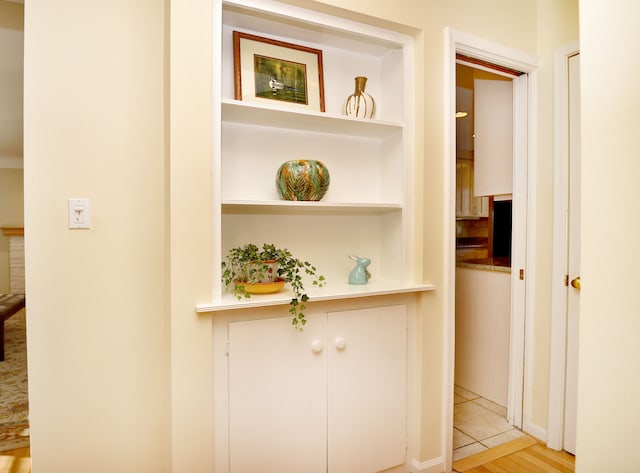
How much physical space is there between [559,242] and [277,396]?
1.74 meters

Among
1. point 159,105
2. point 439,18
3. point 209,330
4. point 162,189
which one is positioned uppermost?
point 439,18

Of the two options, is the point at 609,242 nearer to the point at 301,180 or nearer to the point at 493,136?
the point at 301,180

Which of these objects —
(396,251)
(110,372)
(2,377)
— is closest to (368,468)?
(396,251)

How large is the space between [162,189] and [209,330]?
0.61 metres

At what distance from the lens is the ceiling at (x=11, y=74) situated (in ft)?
6.29

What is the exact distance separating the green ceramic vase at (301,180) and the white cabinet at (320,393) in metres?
0.53

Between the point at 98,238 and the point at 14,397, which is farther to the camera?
the point at 14,397

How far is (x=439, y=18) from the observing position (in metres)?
1.93

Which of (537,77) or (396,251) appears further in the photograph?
(537,77)

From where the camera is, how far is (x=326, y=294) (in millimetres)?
1656

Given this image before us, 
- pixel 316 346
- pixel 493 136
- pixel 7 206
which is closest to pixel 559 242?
pixel 493 136

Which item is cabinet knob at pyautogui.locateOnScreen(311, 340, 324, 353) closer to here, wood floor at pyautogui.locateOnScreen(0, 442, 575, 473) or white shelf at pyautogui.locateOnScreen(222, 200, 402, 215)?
white shelf at pyautogui.locateOnScreen(222, 200, 402, 215)

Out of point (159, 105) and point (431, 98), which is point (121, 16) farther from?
point (431, 98)

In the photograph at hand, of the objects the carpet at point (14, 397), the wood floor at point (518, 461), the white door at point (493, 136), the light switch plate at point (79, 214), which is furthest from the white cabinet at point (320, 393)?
the carpet at point (14, 397)
